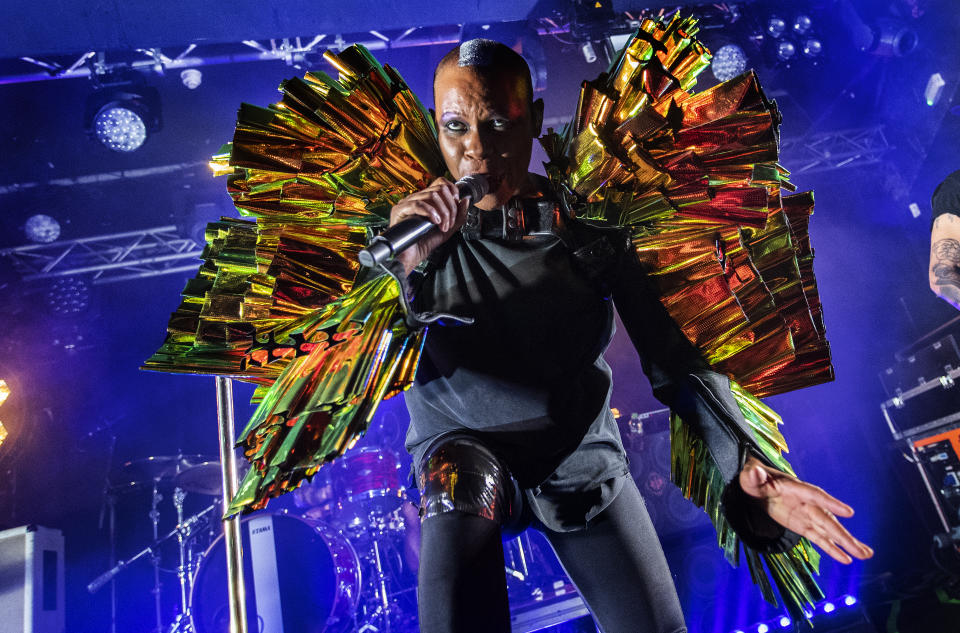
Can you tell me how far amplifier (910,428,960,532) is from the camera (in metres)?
4.89

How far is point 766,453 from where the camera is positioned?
1.26m

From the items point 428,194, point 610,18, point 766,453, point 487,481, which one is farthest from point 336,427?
point 610,18

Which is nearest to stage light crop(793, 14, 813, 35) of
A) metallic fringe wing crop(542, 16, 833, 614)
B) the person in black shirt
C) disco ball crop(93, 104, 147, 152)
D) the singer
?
the person in black shirt

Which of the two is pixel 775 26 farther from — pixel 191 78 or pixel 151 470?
pixel 151 470

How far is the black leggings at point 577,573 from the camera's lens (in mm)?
1104

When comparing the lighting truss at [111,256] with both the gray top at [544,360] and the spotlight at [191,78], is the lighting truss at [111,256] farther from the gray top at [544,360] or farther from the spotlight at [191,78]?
the gray top at [544,360]

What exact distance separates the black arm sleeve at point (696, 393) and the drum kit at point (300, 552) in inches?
157

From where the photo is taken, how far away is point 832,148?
812 centimetres

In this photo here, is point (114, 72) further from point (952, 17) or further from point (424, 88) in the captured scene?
point (952, 17)

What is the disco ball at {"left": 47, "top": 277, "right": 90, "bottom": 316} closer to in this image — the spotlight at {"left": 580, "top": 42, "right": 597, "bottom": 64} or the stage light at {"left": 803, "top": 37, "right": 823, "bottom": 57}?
the spotlight at {"left": 580, "top": 42, "right": 597, "bottom": 64}

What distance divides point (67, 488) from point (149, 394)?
4.25ft

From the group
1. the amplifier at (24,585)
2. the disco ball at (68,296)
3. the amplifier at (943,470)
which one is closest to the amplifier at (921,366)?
the amplifier at (943,470)

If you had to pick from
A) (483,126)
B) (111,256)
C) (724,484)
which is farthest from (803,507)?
(111,256)

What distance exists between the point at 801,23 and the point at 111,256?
8311 mm
